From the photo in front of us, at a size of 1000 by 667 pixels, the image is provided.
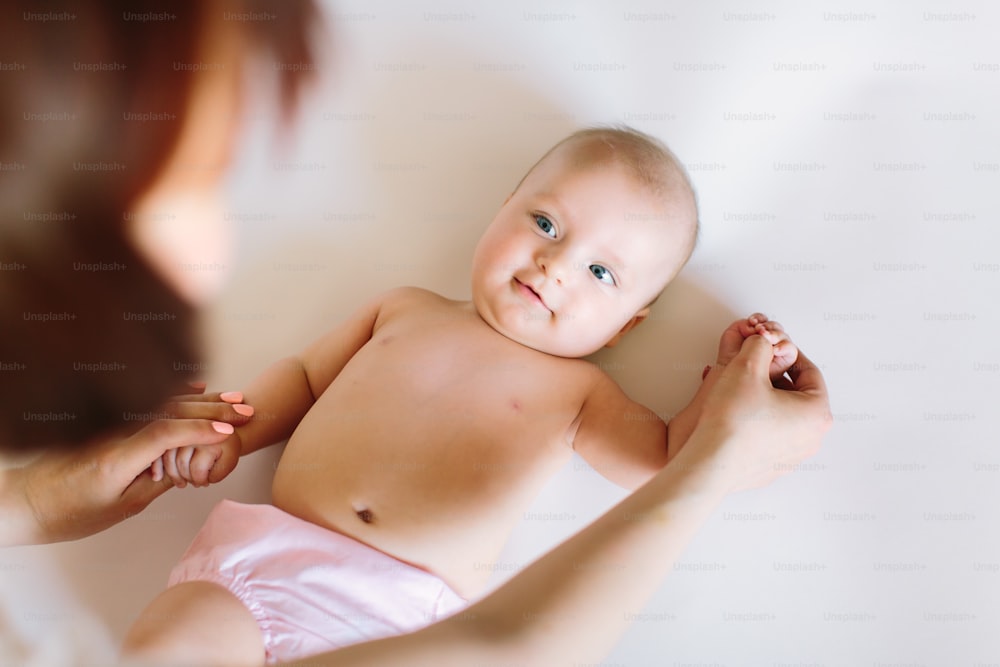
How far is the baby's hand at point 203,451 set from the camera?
1267 mm

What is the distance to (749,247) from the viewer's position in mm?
1456

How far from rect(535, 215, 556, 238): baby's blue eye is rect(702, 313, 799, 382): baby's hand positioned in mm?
354

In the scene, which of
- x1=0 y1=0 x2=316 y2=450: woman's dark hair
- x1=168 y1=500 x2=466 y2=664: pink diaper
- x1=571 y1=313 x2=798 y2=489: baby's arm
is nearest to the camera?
x1=0 y1=0 x2=316 y2=450: woman's dark hair

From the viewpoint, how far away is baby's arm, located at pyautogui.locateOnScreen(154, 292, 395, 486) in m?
1.28

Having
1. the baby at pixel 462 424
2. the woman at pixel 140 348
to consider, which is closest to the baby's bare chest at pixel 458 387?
the baby at pixel 462 424

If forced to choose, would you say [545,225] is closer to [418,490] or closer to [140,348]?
[418,490]

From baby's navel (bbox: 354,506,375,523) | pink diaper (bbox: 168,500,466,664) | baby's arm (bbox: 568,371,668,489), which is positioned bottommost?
pink diaper (bbox: 168,500,466,664)

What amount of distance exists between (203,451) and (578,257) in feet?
2.20

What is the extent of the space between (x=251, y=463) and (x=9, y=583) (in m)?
0.41

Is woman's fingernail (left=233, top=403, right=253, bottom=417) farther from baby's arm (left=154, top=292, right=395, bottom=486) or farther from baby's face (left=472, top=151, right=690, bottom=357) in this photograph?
baby's face (left=472, top=151, right=690, bottom=357)

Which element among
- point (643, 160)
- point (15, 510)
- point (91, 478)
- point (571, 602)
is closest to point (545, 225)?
point (643, 160)

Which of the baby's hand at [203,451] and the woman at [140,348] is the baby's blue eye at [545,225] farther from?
the baby's hand at [203,451]

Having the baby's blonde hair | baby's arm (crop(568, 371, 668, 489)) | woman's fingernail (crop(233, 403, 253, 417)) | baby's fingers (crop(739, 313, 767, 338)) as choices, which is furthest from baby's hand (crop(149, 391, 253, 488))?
baby's fingers (crop(739, 313, 767, 338))

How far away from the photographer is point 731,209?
4.84 feet
